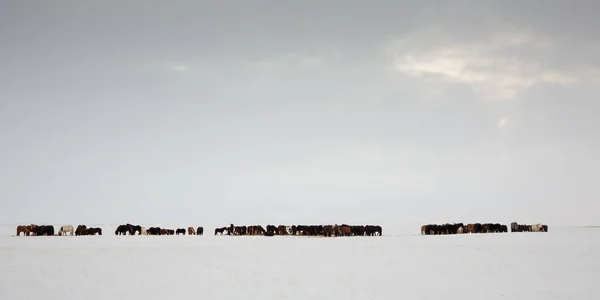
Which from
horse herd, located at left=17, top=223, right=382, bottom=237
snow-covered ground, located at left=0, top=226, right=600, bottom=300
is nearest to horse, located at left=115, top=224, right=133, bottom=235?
horse herd, located at left=17, top=223, right=382, bottom=237

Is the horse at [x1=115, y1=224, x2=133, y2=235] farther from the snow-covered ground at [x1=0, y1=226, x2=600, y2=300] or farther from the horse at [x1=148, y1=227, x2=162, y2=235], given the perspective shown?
the snow-covered ground at [x1=0, y1=226, x2=600, y2=300]

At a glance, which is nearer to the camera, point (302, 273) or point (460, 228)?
point (302, 273)

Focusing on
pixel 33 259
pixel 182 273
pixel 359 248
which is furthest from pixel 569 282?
pixel 33 259

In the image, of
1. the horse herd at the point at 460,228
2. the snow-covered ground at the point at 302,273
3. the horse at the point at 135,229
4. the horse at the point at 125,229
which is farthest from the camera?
the horse at the point at 135,229

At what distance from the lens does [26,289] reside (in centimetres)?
1767

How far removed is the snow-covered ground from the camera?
17.6 meters

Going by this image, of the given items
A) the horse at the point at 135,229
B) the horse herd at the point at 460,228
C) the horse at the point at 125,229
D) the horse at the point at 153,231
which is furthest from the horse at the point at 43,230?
the horse herd at the point at 460,228

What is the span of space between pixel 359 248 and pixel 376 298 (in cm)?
1304

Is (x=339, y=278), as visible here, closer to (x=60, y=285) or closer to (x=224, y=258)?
(x=224, y=258)

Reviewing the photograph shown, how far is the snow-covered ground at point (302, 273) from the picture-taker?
1756 cm

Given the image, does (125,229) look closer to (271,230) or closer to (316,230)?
(271,230)

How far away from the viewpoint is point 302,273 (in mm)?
21109

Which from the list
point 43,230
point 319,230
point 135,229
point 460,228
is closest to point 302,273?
point 319,230

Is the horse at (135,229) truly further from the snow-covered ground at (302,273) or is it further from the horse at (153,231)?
the snow-covered ground at (302,273)
